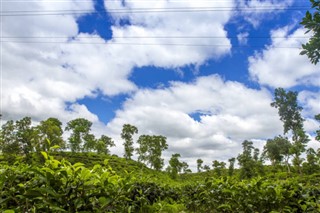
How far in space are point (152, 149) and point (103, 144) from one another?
41.5ft

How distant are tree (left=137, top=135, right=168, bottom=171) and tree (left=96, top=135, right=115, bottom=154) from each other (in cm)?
951

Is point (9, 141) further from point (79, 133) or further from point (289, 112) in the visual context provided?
point (289, 112)

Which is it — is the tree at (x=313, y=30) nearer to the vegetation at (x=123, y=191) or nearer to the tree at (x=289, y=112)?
the vegetation at (x=123, y=191)

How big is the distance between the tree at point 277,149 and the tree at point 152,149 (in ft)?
76.4

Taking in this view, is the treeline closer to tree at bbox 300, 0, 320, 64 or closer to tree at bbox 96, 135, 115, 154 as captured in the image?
tree at bbox 96, 135, 115, 154

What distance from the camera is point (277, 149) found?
51.4 m

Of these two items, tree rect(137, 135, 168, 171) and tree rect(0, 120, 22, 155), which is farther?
tree rect(137, 135, 168, 171)

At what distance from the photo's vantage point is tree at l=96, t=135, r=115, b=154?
6712cm

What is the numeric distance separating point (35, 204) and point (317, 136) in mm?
3750

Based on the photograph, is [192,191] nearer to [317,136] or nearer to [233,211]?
[233,211]

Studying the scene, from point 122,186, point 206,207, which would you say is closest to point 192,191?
point 206,207

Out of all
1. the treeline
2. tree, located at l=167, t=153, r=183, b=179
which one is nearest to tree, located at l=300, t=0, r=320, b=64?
the treeline

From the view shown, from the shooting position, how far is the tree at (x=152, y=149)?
63.8m

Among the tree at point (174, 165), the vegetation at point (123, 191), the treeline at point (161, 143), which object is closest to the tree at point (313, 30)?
the vegetation at point (123, 191)
